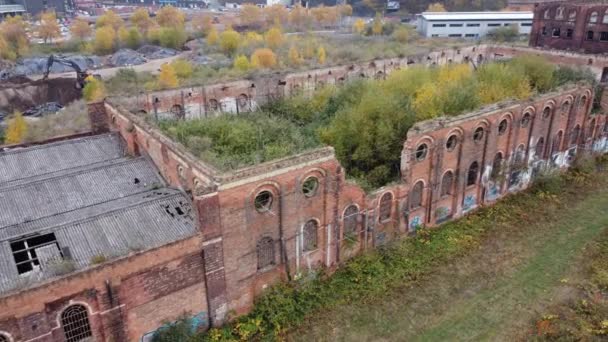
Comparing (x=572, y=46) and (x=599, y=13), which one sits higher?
(x=599, y=13)

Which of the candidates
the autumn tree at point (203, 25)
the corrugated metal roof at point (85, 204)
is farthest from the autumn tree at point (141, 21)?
the corrugated metal roof at point (85, 204)

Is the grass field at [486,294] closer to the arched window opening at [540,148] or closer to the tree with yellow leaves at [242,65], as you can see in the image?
the arched window opening at [540,148]

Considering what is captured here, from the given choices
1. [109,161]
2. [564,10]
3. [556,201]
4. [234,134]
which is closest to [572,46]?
[564,10]

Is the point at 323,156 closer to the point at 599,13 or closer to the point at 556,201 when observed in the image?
the point at 556,201

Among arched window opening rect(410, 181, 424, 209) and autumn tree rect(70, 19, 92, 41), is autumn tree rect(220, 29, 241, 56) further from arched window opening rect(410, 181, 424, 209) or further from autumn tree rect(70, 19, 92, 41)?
arched window opening rect(410, 181, 424, 209)

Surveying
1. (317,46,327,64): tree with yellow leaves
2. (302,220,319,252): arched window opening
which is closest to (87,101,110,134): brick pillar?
(302,220,319,252): arched window opening

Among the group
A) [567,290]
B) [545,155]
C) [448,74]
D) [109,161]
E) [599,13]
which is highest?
[599,13]

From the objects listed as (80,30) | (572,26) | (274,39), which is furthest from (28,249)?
(80,30)

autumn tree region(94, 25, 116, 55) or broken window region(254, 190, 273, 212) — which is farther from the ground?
autumn tree region(94, 25, 116, 55)
